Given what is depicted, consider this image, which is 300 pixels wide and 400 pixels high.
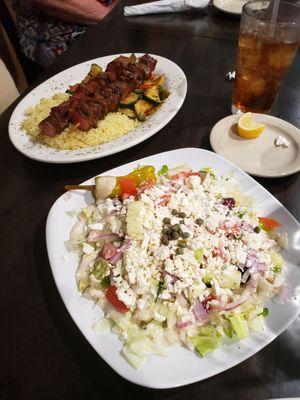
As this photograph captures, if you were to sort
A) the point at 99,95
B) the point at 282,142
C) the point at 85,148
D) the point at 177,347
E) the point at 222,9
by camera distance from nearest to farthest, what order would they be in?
1. the point at 177,347
2. the point at 282,142
3. the point at 85,148
4. the point at 99,95
5. the point at 222,9

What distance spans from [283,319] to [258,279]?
14 centimetres

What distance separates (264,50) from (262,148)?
1.51 ft

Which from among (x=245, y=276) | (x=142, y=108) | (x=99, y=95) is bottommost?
(x=245, y=276)

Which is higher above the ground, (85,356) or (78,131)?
(78,131)

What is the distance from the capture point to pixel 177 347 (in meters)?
0.97

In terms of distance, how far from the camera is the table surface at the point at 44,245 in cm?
95

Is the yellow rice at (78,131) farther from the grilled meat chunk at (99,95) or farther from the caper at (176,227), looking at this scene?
the caper at (176,227)

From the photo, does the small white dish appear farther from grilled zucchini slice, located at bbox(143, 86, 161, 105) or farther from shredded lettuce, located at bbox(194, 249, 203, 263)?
shredded lettuce, located at bbox(194, 249, 203, 263)

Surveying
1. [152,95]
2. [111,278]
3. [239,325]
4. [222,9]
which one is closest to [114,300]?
[111,278]

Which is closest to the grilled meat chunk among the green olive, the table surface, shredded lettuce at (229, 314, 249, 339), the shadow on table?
the table surface

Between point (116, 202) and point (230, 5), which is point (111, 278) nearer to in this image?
point (116, 202)

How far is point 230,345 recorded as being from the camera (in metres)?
0.96

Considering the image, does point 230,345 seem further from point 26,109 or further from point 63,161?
point 26,109

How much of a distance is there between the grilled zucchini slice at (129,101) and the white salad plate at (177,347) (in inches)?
26.9
